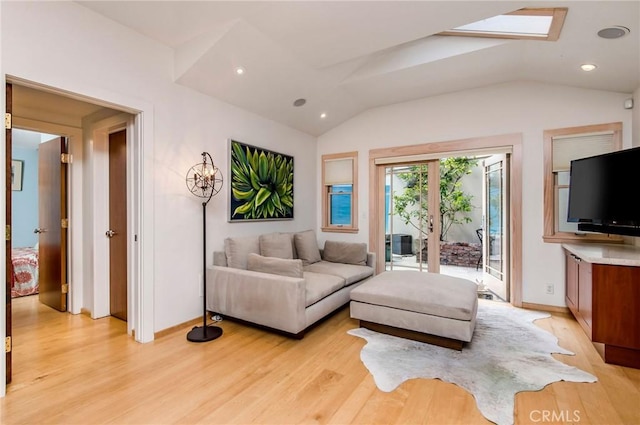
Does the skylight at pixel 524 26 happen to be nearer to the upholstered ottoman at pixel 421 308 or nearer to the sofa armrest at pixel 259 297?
the upholstered ottoman at pixel 421 308

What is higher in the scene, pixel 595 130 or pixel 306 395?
pixel 595 130

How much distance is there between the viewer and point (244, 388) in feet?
6.79

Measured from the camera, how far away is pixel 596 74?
120 inches

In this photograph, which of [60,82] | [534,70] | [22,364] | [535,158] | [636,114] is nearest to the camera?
[60,82]

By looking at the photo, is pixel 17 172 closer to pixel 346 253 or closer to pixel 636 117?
pixel 346 253

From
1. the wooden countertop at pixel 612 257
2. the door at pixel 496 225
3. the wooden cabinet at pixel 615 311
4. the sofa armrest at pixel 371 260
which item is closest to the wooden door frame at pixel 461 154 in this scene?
the door at pixel 496 225

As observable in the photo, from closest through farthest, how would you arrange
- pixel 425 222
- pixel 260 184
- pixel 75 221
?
pixel 75 221
pixel 260 184
pixel 425 222

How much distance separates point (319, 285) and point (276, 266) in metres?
0.52

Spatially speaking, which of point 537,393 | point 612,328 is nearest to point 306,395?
point 537,393

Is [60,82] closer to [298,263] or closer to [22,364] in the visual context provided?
[22,364]

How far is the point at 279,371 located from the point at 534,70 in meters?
4.05

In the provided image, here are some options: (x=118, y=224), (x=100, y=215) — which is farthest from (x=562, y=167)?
(x=100, y=215)

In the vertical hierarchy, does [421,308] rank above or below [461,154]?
below

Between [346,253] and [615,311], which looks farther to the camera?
[346,253]
